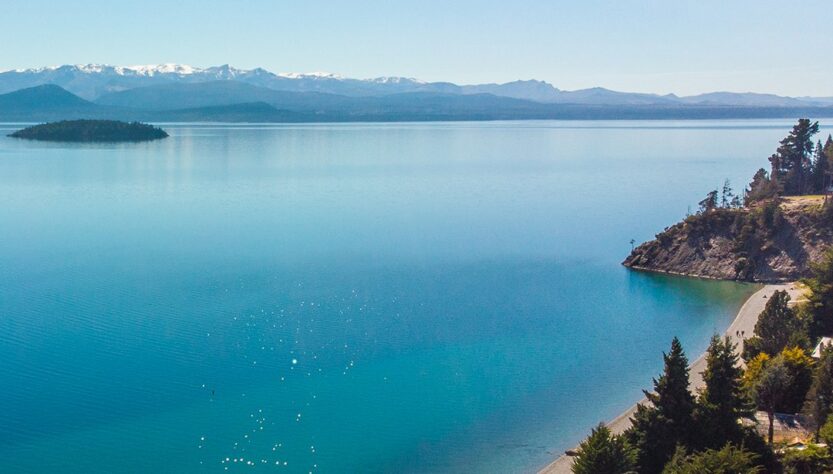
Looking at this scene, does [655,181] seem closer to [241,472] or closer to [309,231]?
[309,231]

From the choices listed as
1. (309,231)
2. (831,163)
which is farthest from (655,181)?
(309,231)

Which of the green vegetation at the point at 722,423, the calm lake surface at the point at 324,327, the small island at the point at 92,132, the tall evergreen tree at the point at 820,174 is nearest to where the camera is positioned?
the green vegetation at the point at 722,423

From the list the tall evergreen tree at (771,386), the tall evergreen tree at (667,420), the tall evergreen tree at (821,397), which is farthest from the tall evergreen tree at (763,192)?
the tall evergreen tree at (667,420)

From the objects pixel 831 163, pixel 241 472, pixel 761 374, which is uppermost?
pixel 831 163

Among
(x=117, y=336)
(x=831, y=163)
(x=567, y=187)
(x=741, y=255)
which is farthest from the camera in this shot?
(x=567, y=187)

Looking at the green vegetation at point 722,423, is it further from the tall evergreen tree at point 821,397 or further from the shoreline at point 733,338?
the shoreline at point 733,338

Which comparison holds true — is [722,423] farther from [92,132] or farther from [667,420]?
[92,132]
